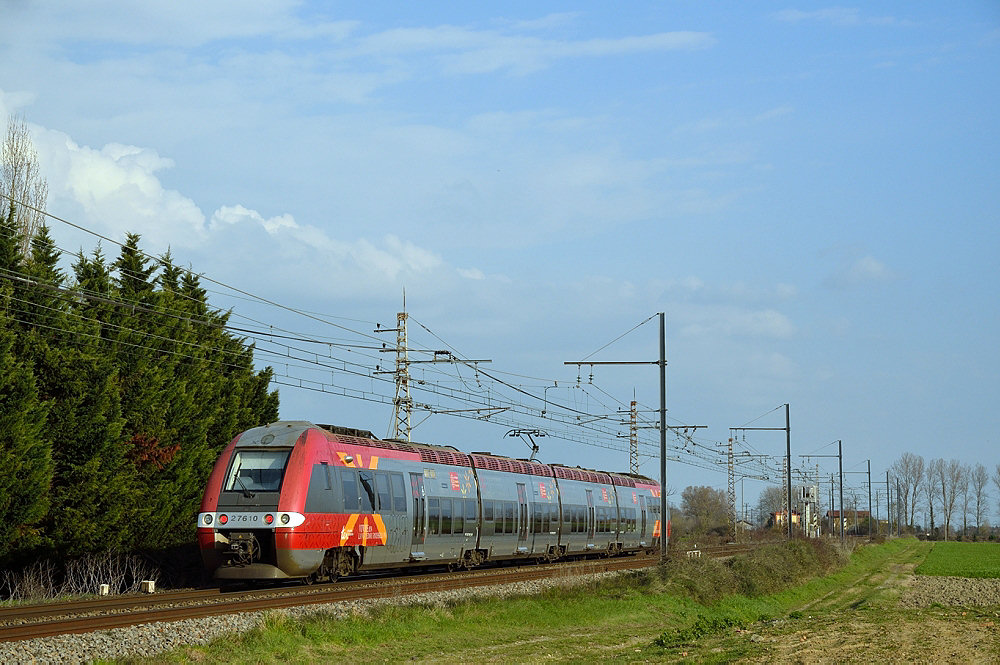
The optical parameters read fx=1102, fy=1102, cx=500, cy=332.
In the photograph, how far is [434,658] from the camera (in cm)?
1914

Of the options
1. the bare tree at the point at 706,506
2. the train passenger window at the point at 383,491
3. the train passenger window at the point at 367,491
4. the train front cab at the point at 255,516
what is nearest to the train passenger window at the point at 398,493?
the train passenger window at the point at 383,491

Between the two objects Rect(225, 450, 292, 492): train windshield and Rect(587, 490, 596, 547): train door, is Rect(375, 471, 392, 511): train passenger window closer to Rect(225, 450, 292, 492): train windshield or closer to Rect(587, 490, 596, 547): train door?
Rect(225, 450, 292, 492): train windshield

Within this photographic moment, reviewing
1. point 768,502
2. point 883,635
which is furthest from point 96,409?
point 768,502

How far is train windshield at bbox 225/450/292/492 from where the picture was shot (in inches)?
998

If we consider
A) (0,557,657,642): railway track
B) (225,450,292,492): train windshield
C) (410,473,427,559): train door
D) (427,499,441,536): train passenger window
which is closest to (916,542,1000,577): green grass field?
(427,499,441,536): train passenger window

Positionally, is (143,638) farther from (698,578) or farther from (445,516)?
(698,578)

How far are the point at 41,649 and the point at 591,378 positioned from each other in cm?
3046

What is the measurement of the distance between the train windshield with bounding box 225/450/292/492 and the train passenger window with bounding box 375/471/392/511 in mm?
3624

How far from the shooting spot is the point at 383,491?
28.8 metres

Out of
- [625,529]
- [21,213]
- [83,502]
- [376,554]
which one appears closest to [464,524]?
[376,554]

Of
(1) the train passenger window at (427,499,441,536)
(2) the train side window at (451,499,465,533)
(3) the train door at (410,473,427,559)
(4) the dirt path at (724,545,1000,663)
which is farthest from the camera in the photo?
(2) the train side window at (451,499,465,533)

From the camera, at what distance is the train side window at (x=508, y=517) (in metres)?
37.1

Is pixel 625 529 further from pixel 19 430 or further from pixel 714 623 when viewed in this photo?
pixel 19 430

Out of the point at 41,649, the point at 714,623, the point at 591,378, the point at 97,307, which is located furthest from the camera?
the point at 591,378
